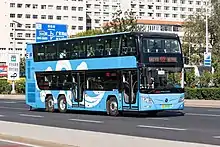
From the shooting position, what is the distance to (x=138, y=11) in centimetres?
15700

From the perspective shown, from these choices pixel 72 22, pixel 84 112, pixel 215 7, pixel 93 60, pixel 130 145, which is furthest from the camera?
pixel 72 22

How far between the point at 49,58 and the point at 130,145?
65.8 ft

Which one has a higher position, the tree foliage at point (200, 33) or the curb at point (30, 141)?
the tree foliage at point (200, 33)

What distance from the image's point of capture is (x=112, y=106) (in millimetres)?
27062

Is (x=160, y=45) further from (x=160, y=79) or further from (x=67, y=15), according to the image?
(x=67, y=15)

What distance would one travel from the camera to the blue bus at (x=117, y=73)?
25312 millimetres

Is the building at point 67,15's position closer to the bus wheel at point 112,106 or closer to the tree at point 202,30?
the tree at point 202,30

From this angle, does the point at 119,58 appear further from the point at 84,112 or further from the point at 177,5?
the point at 177,5

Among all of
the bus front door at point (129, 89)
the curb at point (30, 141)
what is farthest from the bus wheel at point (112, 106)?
the curb at point (30, 141)

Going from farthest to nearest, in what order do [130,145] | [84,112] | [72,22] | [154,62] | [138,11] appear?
[138,11]
[72,22]
[84,112]
[154,62]
[130,145]

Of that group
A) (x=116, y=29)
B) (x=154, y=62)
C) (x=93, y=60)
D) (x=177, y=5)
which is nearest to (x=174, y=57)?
(x=154, y=62)

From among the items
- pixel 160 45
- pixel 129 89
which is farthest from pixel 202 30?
pixel 129 89

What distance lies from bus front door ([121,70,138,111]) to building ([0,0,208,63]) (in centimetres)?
9405

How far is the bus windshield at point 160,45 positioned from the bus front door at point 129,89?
1310mm
